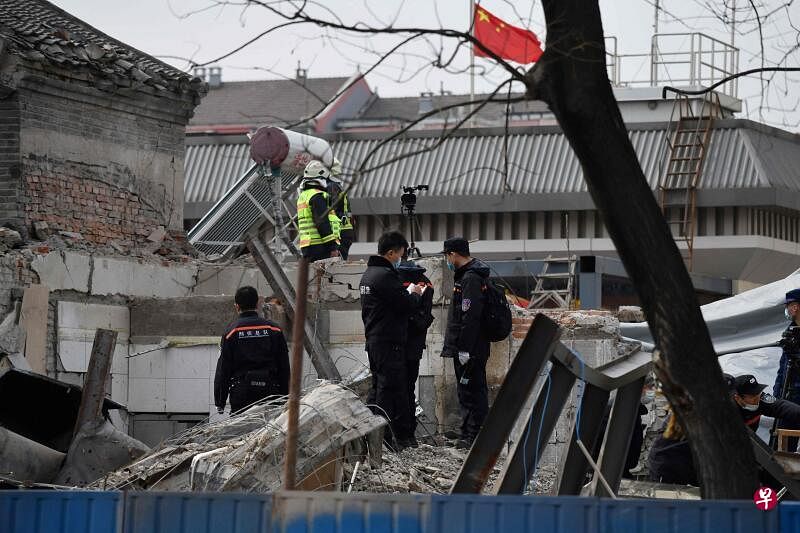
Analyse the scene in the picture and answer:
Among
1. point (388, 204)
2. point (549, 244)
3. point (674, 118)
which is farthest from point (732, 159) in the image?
point (388, 204)

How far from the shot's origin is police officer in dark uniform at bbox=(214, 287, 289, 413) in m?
10.7

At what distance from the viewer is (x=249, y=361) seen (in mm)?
10680

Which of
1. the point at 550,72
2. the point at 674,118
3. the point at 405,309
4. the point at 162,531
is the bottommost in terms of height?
the point at 162,531

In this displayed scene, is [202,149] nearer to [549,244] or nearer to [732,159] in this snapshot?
[549,244]

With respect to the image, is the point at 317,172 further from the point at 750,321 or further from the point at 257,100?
the point at 257,100

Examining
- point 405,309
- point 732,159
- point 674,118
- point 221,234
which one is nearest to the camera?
point 405,309

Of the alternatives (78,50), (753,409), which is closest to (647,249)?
(753,409)

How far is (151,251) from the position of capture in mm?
14867

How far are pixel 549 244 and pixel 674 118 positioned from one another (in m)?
4.01

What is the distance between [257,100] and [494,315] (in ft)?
191

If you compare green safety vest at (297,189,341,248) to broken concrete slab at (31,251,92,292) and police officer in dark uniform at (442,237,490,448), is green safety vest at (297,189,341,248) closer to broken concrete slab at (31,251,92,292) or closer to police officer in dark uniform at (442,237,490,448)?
broken concrete slab at (31,251,92,292)

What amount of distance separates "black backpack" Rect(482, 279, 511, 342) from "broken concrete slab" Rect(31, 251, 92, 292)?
4.24m

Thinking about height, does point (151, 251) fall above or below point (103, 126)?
below

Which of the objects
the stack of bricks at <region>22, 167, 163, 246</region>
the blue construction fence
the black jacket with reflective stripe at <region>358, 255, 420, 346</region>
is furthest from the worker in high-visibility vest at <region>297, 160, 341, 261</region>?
the blue construction fence
